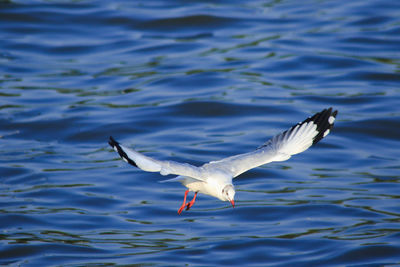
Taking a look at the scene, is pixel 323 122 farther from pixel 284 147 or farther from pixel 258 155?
pixel 258 155

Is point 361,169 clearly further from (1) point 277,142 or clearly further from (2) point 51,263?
(2) point 51,263

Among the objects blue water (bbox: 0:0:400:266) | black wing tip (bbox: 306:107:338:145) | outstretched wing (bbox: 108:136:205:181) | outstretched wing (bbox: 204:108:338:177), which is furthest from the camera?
blue water (bbox: 0:0:400:266)

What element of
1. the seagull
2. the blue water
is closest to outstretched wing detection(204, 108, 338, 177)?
the seagull

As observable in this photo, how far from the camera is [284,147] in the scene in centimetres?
823

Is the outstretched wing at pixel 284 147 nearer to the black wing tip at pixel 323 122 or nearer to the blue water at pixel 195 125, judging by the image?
the black wing tip at pixel 323 122

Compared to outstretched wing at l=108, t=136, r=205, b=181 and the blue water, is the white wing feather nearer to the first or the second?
outstretched wing at l=108, t=136, r=205, b=181

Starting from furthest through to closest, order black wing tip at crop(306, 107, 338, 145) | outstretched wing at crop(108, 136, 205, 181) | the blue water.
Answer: the blue water, black wing tip at crop(306, 107, 338, 145), outstretched wing at crop(108, 136, 205, 181)

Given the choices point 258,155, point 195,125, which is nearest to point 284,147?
point 258,155

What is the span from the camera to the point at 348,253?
342 inches

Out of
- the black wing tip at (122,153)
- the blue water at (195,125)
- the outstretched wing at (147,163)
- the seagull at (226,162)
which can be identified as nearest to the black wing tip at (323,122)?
the seagull at (226,162)

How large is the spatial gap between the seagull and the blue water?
1342 millimetres

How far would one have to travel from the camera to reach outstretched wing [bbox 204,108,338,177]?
7.91m

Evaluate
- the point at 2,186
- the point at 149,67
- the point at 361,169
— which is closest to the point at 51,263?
the point at 2,186

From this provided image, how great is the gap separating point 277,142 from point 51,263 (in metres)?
2.94
